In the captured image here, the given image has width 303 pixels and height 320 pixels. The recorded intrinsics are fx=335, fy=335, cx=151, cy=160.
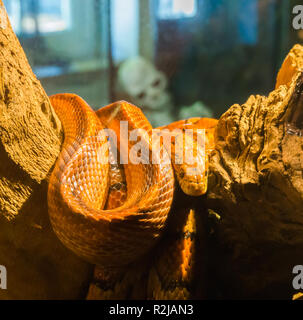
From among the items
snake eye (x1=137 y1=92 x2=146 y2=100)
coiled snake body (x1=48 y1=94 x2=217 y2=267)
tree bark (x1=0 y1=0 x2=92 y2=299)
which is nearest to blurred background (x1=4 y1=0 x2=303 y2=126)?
snake eye (x1=137 y1=92 x2=146 y2=100)

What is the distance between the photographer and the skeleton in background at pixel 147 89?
3.48 meters

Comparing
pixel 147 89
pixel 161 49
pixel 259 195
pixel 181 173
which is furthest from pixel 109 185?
pixel 161 49

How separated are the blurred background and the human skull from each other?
1 cm

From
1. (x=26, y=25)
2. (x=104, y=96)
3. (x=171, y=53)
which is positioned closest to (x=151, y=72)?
(x=171, y=53)

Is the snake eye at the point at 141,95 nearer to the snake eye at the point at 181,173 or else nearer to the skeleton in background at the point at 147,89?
the skeleton in background at the point at 147,89

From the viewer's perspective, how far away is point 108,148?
170 cm

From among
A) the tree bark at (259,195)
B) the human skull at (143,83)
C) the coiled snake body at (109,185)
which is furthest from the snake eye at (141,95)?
the tree bark at (259,195)

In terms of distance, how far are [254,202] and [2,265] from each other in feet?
3.66

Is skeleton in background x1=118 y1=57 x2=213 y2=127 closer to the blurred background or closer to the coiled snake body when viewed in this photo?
the blurred background

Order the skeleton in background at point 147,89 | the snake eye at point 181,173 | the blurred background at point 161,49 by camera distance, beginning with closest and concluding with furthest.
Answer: the snake eye at point 181,173 → the blurred background at point 161,49 → the skeleton in background at point 147,89

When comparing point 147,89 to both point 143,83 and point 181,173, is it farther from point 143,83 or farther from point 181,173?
point 181,173

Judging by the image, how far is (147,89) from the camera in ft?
11.6

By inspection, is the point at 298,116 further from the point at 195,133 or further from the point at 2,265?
the point at 2,265

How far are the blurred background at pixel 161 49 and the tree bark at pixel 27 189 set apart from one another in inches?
58.1
